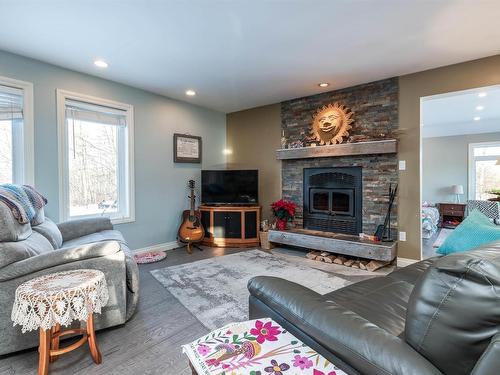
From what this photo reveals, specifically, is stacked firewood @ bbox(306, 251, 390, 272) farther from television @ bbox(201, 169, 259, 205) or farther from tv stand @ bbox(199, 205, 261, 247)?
television @ bbox(201, 169, 259, 205)

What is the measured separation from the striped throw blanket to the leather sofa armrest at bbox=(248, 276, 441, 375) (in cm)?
190

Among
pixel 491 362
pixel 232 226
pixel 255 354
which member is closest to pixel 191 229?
pixel 232 226

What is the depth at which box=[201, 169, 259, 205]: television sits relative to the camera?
460cm

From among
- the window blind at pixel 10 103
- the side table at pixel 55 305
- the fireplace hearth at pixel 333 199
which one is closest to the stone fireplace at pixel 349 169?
the fireplace hearth at pixel 333 199

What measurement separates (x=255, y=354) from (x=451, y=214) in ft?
24.7

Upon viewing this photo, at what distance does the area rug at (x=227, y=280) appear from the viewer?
2.24m

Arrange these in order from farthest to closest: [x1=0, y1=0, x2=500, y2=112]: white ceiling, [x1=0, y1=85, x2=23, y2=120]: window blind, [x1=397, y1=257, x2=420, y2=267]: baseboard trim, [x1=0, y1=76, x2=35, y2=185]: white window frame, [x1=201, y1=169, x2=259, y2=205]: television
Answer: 1. [x1=201, y1=169, x2=259, y2=205]: television
2. [x1=397, y1=257, x2=420, y2=267]: baseboard trim
3. [x1=0, y1=76, x2=35, y2=185]: white window frame
4. [x1=0, y1=85, x2=23, y2=120]: window blind
5. [x1=0, y1=0, x2=500, y2=112]: white ceiling

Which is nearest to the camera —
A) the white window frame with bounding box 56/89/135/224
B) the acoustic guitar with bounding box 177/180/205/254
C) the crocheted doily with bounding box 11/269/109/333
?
the crocheted doily with bounding box 11/269/109/333

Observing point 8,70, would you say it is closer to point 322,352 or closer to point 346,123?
point 322,352

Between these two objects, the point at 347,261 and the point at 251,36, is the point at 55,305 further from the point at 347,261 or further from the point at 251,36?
the point at 347,261

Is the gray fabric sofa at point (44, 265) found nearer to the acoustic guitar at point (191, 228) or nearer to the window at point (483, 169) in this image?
the acoustic guitar at point (191, 228)

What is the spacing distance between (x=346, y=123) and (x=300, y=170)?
3.37ft

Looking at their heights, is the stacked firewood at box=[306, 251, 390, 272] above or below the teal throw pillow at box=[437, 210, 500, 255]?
below

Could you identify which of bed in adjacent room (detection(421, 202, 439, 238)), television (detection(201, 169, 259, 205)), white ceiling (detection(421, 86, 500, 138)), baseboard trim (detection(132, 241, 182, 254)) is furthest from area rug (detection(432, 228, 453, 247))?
baseboard trim (detection(132, 241, 182, 254))
